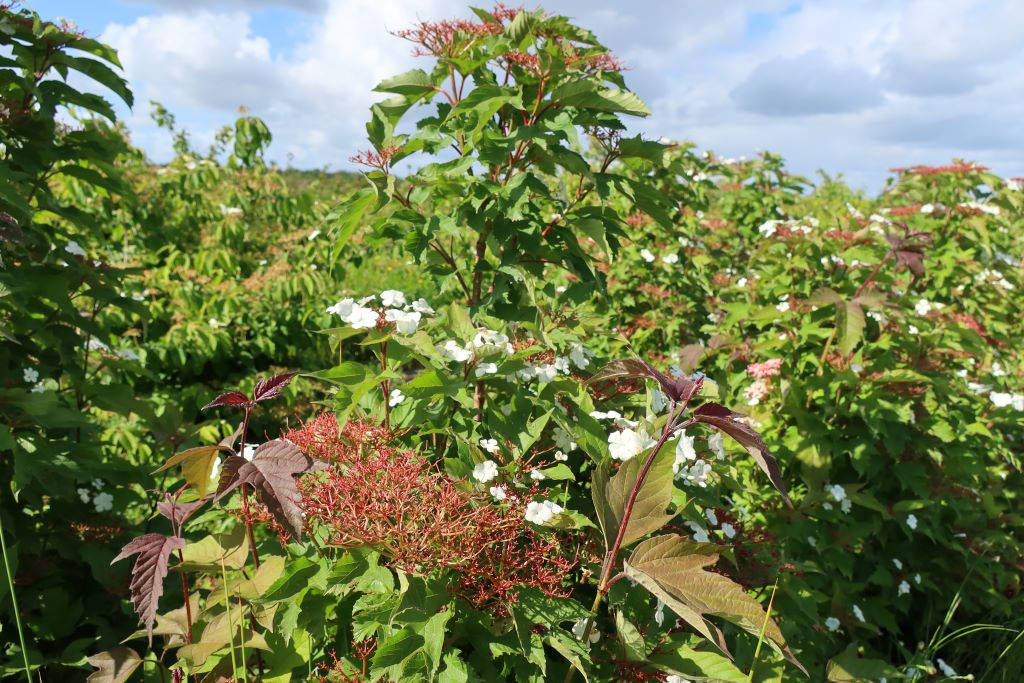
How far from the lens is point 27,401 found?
77.1 inches

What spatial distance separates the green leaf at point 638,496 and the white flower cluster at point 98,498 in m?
1.86

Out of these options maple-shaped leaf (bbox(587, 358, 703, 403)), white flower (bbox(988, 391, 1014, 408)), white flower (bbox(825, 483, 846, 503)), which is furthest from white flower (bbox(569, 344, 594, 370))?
white flower (bbox(988, 391, 1014, 408))

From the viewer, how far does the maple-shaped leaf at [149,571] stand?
1.39m

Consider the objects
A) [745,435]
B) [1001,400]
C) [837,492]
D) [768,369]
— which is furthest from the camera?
[1001,400]

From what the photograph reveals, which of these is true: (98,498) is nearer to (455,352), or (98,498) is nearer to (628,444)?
(455,352)

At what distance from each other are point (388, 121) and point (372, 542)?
3.90 ft

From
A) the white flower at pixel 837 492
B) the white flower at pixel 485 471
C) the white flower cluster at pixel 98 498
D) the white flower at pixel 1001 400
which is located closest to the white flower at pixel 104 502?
the white flower cluster at pixel 98 498

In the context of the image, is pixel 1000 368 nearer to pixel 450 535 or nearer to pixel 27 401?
pixel 450 535

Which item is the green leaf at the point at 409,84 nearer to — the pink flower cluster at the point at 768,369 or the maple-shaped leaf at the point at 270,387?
the maple-shaped leaf at the point at 270,387

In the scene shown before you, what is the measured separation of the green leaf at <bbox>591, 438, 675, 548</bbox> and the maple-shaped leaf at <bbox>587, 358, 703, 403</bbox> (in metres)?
0.12

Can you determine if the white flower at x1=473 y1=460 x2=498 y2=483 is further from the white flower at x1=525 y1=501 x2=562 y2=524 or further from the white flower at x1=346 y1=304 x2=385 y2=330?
the white flower at x1=346 y1=304 x2=385 y2=330

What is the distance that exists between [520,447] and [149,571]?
857 millimetres

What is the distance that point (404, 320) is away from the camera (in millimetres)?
1570

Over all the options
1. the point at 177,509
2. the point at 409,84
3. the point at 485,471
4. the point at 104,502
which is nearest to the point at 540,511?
the point at 485,471
